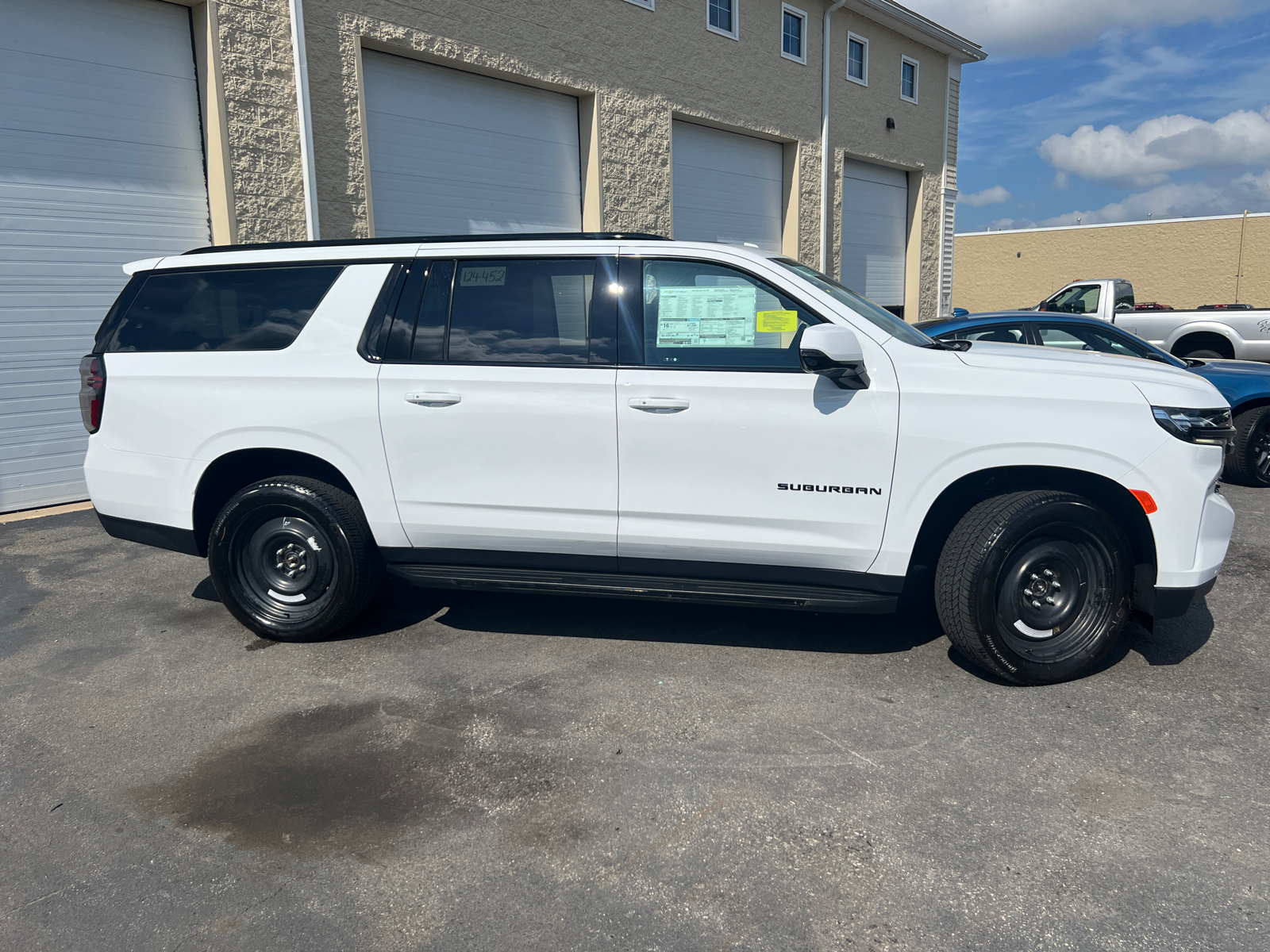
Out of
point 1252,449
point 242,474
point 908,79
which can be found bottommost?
point 1252,449

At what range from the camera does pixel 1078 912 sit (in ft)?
8.13

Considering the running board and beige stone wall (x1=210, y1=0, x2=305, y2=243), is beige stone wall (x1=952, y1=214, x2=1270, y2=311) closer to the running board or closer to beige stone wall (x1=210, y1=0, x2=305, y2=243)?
beige stone wall (x1=210, y1=0, x2=305, y2=243)

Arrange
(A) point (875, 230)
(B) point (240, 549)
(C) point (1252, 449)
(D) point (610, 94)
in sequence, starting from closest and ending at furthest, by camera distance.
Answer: (B) point (240, 549), (C) point (1252, 449), (D) point (610, 94), (A) point (875, 230)

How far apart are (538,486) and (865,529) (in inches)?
58.8

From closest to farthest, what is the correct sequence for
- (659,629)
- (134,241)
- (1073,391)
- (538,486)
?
1. (1073,391)
2. (538,486)
3. (659,629)
4. (134,241)

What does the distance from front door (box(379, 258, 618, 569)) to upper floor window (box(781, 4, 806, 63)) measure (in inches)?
521

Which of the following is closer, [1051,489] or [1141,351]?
[1051,489]

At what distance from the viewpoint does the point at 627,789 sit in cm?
315

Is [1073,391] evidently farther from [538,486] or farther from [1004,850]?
[538,486]

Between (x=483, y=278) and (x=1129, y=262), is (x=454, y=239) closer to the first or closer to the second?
(x=483, y=278)

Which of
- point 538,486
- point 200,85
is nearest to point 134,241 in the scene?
point 200,85

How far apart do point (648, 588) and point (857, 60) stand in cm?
1652

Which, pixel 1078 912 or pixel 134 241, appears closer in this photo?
pixel 1078 912

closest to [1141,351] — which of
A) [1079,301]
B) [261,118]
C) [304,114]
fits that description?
[304,114]
